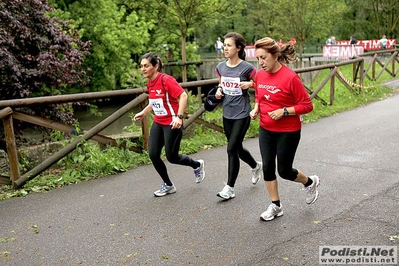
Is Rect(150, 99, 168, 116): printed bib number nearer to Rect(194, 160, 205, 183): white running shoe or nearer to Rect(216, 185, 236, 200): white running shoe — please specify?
Rect(194, 160, 205, 183): white running shoe

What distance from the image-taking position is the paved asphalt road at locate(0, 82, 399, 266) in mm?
4301

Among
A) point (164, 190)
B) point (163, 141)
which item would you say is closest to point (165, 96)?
point (163, 141)

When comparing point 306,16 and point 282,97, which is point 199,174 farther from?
point 306,16

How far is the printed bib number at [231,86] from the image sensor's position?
211 inches

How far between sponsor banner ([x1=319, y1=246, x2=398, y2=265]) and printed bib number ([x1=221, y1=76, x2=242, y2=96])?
196 cm

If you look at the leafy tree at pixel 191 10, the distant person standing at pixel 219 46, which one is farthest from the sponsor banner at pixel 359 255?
the distant person standing at pixel 219 46

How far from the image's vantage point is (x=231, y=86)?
541 centimetres

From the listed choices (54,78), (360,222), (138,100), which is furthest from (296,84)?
(54,78)

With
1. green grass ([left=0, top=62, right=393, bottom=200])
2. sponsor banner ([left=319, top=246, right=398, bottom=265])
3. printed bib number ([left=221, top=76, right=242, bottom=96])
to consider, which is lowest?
green grass ([left=0, top=62, right=393, bottom=200])

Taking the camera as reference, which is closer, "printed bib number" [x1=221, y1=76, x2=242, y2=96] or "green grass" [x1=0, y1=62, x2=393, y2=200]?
"printed bib number" [x1=221, y1=76, x2=242, y2=96]

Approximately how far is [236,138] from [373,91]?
422 inches

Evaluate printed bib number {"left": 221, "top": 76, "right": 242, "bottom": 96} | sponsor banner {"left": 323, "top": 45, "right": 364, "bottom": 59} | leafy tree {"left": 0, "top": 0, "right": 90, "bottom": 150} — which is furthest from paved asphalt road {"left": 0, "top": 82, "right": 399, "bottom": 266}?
sponsor banner {"left": 323, "top": 45, "right": 364, "bottom": 59}

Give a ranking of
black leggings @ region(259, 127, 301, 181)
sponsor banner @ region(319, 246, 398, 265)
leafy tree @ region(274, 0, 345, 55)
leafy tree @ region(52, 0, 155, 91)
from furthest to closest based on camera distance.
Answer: leafy tree @ region(274, 0, 345, 55) < leafy tree @ region(52, 0, 155, 91) < black leggings @ region(259, 127, 301, 181) < sponsor banner @ region(319, 246, 398, 265)

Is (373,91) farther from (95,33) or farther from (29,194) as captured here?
(95,33)
